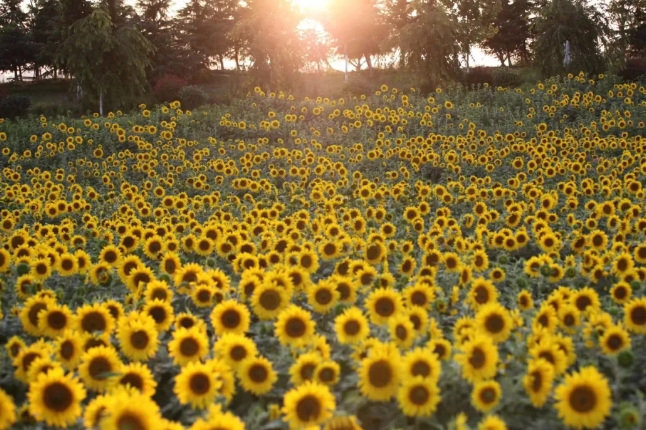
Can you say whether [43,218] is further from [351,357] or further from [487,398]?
[487,398]

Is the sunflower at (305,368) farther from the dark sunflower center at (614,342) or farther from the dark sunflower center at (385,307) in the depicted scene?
the dark sunflower center at (614,342)

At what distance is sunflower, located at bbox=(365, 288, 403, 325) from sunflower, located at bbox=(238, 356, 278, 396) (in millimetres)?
938

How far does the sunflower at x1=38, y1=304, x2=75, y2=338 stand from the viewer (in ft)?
13.4

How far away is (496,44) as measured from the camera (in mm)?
54312

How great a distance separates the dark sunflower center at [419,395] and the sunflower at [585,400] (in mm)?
633

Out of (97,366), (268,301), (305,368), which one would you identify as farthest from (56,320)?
(305,368)

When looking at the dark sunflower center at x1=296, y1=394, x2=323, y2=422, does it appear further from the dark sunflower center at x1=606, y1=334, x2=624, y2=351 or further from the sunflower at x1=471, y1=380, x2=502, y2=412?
the dark sunflower center at x1=606, y1=334, x2=624, y2=351

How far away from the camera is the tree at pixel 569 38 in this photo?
26.1m

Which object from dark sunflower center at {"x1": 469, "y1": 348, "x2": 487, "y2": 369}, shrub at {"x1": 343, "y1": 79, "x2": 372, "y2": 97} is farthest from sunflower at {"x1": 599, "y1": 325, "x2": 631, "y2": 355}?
shrub at {"x1": 343, "y1": 79, "x2": 372, "y2": 97}

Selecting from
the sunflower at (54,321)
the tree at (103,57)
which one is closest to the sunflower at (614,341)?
the sunflower at (54,321)

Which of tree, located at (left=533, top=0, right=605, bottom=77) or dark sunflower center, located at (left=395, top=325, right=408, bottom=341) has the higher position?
tree, located at (left=533, top=0, right=605, bottom=77)

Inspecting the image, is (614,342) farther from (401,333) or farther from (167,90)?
(167,90)

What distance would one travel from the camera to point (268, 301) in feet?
14.5

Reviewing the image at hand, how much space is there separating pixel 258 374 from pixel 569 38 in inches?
1053
